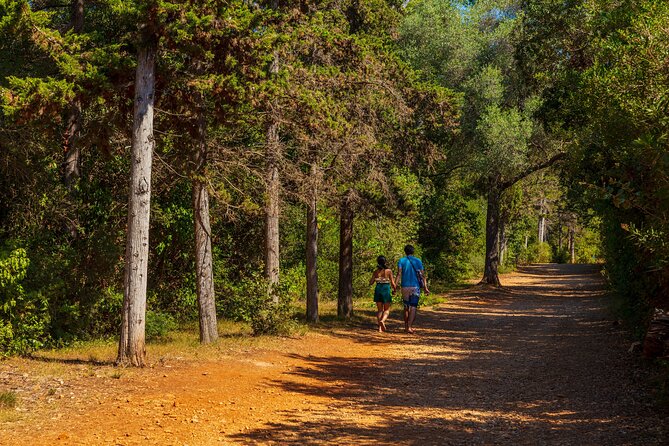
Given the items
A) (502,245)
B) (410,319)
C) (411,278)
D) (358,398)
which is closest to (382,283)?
(411,278)

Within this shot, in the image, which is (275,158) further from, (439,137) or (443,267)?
(443,267)

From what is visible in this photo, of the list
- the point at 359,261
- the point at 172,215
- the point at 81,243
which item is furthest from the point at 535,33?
the point at 81,243

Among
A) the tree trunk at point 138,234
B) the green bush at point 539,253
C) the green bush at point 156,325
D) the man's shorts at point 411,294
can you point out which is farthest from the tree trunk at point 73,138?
the green bush at point 539,253

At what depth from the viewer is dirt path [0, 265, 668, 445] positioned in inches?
281

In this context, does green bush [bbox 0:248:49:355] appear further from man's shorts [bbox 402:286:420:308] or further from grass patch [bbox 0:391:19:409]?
man's shorts [bbox 402:286:420:308]

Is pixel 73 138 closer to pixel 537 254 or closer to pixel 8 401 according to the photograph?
pixel 8 401

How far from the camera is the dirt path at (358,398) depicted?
714 centimetres

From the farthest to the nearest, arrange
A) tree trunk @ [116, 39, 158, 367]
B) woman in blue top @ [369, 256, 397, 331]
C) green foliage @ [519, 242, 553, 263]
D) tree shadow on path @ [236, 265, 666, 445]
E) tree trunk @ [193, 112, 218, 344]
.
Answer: green foliage @ [519, 242, 553, 263] < woman in blue top @ [369, 256, 397, 331] < tree trunk @ [193, 112, 218, 344] < tree trunk @ [116, 39, 158, 367] < tree shadow on path @ [236, 265, 666, 445]

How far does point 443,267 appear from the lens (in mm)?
33562

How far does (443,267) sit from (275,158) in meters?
20.8

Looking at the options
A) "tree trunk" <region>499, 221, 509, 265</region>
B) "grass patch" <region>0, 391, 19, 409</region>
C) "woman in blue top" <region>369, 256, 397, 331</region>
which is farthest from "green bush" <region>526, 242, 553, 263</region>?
"grass patch" <region>0, 391, 19, 409</region>

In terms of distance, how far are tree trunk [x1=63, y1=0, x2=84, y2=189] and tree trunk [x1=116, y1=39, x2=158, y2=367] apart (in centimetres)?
290

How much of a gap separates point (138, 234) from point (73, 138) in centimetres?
423

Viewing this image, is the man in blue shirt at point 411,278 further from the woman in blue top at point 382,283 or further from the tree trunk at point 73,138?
the tree trunk at point 73,138
